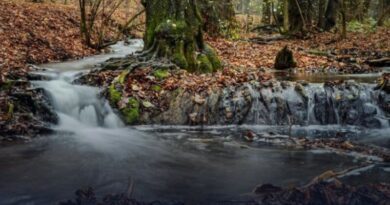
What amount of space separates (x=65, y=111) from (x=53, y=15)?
11.1 m

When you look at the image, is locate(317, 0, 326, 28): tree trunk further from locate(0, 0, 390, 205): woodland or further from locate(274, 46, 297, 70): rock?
locate(274, 46, 297, 70): rock

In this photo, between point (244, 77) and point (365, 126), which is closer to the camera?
point (365, 126)

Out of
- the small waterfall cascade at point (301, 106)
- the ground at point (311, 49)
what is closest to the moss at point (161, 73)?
the small waterfall cascade at point (301, 106)

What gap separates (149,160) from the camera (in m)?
6.50

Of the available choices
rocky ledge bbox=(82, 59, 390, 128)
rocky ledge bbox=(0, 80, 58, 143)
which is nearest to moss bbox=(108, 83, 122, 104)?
rocky ledge bbox=(82, 59, 390, 128)

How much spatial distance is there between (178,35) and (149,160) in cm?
459

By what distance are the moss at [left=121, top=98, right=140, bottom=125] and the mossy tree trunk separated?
2072mm

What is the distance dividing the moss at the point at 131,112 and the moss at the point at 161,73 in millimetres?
1021

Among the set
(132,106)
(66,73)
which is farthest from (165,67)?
(66,73)

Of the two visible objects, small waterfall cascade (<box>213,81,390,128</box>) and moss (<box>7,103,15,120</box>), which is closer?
moss (<box>7,103,15,120</box>)

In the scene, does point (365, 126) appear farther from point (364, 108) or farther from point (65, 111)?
point (65, 111)

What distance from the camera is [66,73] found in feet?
33.7

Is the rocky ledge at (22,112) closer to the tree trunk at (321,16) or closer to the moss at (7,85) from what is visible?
the moss at (7,85)

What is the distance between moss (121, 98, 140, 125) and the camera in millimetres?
8445
